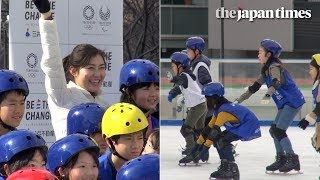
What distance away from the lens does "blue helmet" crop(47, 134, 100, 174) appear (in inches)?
153

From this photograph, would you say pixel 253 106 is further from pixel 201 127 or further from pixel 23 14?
pixel 23 14

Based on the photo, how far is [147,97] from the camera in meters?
4.73

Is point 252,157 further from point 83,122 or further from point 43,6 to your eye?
point 43,6

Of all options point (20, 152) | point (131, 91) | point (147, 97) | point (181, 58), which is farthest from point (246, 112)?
point (131, 91)

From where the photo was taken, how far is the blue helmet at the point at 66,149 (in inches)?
153

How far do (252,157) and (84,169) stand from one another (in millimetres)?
1523

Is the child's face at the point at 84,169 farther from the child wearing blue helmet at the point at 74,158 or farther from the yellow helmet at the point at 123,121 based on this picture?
the yellow helmet at the point at 123,121

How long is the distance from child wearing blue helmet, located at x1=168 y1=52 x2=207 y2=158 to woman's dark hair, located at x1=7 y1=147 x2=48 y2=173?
1.71 m

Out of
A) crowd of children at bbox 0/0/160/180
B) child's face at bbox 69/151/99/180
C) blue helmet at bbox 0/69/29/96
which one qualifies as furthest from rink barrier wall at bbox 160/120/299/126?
blue helmet at bbox 0/69/29/96

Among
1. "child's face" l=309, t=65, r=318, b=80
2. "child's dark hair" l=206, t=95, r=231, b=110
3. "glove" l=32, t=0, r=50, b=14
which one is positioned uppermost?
"glove" l=32, t=0, r=50, b=14

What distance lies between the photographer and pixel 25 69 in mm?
6762

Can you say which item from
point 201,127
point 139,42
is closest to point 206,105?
point 201,127

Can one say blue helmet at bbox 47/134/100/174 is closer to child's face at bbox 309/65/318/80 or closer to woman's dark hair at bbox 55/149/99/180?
woman's dark hair at bbox 55/149/99/180

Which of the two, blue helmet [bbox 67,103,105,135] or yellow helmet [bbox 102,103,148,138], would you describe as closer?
yellow helmet [bbox 102,103,148,138]
